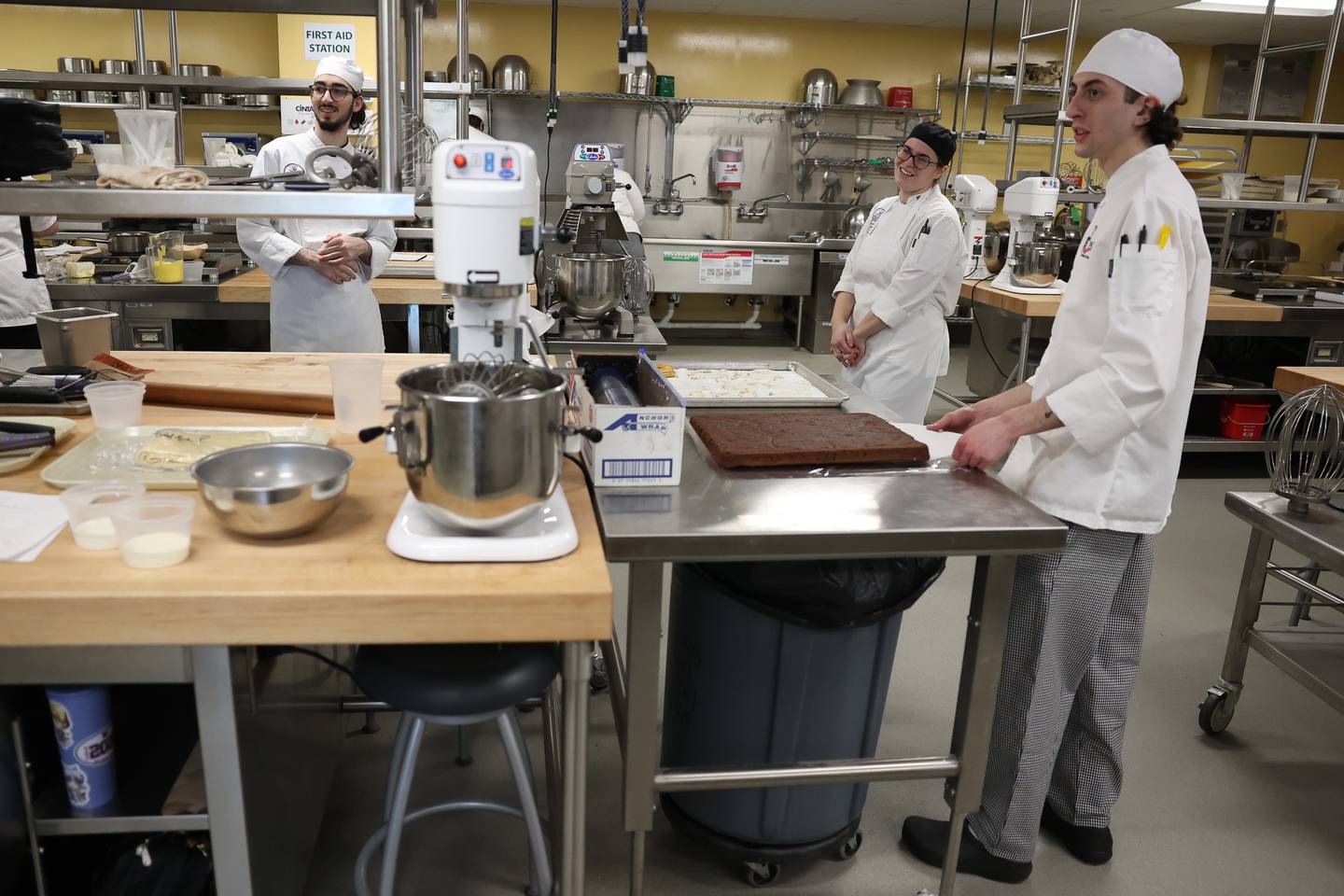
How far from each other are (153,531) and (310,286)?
7.64 ft

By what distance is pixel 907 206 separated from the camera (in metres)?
3.54

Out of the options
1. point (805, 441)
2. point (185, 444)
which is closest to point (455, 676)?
point (185, 444)

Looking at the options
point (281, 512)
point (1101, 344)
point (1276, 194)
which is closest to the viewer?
point (281, 512)

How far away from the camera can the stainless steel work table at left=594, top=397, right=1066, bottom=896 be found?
4.97 ft

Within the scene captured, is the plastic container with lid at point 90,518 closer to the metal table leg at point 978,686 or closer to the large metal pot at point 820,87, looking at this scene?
the metal table leg at point 978,686

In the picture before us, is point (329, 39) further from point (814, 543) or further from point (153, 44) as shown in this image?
point (814, 543)

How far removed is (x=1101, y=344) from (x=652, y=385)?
85 centimetres

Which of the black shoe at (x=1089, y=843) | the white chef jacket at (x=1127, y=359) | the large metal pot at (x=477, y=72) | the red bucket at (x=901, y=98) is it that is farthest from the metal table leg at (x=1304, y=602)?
the large metal pot at (x=477, y=72)

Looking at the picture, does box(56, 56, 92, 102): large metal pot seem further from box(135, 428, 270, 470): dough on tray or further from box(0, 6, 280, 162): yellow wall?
box(135, 428, 270, 470): dough on tray

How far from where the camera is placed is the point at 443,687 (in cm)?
147

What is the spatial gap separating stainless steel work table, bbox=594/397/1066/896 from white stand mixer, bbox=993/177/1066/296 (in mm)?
3234

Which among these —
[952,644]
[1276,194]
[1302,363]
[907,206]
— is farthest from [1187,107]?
[952,644]

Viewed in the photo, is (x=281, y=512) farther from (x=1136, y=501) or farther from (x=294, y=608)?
(x=1136, y=501)

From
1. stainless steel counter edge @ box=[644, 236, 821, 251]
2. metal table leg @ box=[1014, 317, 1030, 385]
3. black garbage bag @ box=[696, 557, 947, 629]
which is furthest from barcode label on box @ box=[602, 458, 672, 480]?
stainless steel counter edge @ box=[644, 236, 821, 251]
